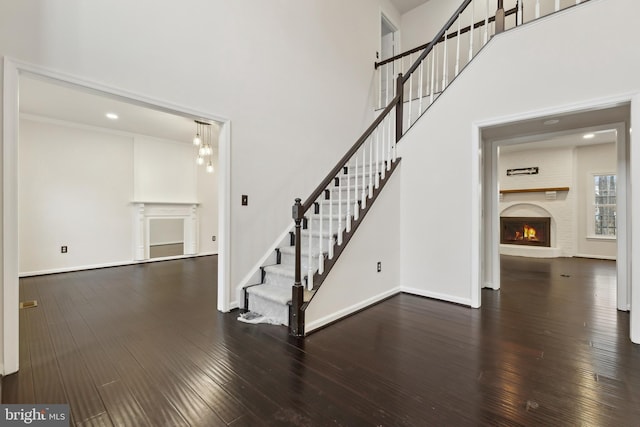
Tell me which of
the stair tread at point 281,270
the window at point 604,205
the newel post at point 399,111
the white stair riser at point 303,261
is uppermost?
the newel post at point 399,111

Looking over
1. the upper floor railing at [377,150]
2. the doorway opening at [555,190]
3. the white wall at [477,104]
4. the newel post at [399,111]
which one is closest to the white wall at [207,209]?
the upper floor railing at [377,150]

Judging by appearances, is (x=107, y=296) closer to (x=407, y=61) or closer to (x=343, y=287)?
(x=343, y=287)

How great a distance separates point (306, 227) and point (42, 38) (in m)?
2.88

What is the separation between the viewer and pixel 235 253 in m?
3.03

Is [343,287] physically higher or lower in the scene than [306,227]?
lower

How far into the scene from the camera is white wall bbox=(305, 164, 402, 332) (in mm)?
2682

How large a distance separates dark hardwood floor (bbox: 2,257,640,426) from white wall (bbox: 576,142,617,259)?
4.35 meters

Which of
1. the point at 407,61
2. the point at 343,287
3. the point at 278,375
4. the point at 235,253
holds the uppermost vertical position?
the point at 407,61

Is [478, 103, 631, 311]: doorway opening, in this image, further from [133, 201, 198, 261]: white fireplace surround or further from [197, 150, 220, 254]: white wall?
[133, 201, 198, 261]: white fireplace surround

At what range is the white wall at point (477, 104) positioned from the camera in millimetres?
2436

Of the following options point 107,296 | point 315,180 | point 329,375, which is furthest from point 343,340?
point 107,296

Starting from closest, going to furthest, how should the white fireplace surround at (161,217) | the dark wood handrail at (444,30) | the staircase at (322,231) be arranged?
the staircase at (322,231)
the dark wood handrail at (444,30)
the white fireplace surround at (161,217)

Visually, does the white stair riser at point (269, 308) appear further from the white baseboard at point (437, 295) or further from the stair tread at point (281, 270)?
the white baseboard at point (437, 295)

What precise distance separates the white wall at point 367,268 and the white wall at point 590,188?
618 cm
